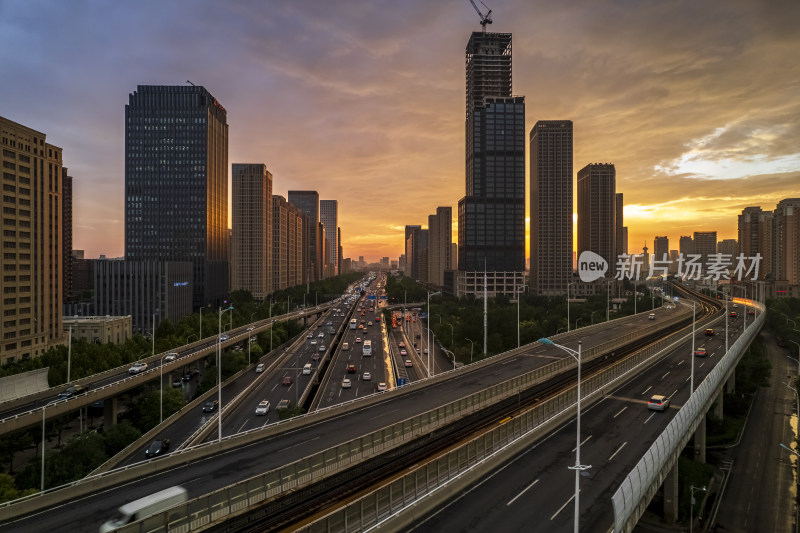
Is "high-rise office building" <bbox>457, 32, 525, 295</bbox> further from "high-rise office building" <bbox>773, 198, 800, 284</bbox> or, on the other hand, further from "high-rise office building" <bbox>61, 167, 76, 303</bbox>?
"high-rise office building" <bbox>61, 167, 76, 303</bbox>

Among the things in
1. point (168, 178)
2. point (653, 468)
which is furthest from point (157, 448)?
point (168, 178)

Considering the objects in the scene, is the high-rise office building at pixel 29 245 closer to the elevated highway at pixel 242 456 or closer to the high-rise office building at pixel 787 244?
the elevated highway at pixel 242 456

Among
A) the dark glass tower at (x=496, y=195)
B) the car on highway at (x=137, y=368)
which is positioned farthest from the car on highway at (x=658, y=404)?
the dark glass tower at (x=496, y=195)

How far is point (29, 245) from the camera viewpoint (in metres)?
82.8

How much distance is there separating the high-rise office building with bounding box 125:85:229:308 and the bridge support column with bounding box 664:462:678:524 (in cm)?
15998

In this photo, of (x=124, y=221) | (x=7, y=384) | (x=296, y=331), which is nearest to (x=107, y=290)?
(x=124, y=221)

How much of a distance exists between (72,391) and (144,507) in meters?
39.5

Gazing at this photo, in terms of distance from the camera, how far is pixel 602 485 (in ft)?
72.7

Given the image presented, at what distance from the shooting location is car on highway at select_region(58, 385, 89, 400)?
4382 cm

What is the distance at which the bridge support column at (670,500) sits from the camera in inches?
1329

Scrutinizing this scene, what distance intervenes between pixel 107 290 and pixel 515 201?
148614mm

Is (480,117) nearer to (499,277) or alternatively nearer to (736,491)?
(499,277)

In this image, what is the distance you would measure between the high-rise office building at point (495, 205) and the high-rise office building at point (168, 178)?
10235 cm

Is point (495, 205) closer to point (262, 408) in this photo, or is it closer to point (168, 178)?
point (168, 178)
